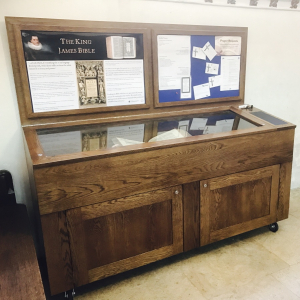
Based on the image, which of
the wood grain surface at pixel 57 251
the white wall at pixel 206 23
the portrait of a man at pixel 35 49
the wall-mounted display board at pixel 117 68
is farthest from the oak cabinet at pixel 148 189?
the portrait of a man at pixel 35 49

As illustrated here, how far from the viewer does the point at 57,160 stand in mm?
1431

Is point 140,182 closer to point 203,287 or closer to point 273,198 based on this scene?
point 203,287

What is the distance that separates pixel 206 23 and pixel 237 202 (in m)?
1.31

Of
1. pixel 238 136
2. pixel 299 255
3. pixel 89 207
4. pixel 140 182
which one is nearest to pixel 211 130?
pixel 238 136

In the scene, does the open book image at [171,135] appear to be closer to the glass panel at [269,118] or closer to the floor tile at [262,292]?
the glass panel at [269,118]

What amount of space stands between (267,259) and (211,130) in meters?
0.94

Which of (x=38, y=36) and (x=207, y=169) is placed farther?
(x=207, y=169)

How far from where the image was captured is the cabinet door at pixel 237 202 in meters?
1.91

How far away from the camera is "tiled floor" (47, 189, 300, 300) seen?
173 cm

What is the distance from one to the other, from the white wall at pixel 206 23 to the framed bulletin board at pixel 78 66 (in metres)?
0.08

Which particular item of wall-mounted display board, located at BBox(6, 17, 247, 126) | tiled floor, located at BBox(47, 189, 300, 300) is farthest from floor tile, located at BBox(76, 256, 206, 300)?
wall-mounted display board, located at BBox(6, 17, 247, 126)

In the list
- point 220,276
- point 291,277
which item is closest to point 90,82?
point 220,276

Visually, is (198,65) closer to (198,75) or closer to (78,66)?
(198,75)

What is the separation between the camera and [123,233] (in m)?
1.71
